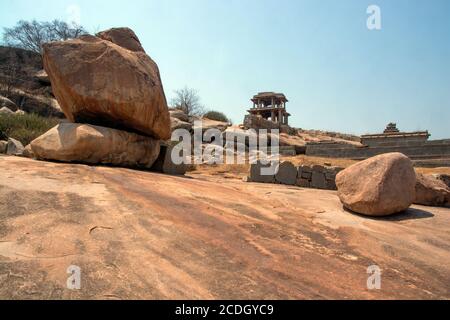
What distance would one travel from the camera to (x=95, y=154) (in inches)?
215

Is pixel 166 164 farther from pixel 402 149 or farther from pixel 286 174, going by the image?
pixel 402 149

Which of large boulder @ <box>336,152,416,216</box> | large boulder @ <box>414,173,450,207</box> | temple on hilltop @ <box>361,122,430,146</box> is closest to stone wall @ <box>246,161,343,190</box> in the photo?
large boulder @ <box>414,173,450,207</box>

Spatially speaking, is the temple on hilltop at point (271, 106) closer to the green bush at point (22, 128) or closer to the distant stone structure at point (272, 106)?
the distant stone structure at point (272, 106)

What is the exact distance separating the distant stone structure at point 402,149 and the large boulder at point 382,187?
8.63 metres

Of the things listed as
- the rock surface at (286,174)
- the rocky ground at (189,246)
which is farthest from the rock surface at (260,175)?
the rocky ground at (189,246)

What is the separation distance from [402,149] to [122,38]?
11590 mm

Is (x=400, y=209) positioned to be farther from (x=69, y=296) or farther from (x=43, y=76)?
(x=43, y=76)

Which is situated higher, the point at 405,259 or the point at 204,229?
the point at 204,229

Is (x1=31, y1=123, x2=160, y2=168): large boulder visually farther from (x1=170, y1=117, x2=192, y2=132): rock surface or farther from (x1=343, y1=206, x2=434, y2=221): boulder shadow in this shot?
(x1=170, y1=117, x2=192, y2=132): rock surface

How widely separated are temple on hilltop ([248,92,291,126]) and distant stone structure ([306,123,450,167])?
40.6 feet

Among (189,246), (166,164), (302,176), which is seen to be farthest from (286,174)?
(189,246)

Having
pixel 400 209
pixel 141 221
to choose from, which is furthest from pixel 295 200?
pixel 141 221

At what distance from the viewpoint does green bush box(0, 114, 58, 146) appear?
8555 mm

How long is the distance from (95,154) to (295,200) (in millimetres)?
3408
